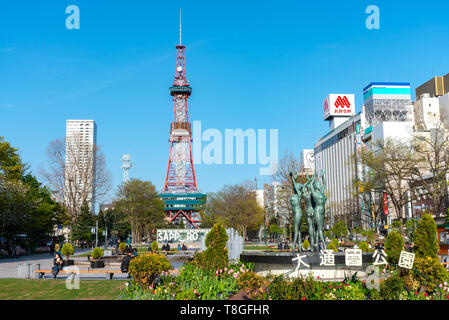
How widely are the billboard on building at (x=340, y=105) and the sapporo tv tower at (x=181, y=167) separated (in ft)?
129

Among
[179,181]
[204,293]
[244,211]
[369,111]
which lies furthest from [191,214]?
[204,293]

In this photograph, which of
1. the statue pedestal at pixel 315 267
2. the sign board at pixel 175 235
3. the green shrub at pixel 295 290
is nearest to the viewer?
the green shrub at pixel 295 290

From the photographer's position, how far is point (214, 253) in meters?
16.1

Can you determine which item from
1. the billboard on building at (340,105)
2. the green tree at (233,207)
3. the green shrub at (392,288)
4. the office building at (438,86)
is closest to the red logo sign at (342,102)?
the billboard on building at (340,105)

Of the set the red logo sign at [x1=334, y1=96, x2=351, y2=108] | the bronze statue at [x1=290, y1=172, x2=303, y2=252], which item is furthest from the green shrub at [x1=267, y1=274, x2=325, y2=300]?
the red logo sign at [x1=334, y1=96, x2=351, y2=108]

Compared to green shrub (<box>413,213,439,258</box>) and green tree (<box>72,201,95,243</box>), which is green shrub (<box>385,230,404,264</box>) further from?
green tree (<box>72,201,95,243</box>)

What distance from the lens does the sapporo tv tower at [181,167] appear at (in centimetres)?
10169

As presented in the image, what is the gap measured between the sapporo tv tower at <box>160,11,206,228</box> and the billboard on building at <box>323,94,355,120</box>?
129 ft

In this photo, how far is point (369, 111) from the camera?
9062cm

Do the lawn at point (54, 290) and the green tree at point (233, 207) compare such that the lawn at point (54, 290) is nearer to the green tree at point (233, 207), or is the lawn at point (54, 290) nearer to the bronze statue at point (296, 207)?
the bronze statue at point (296, 207)

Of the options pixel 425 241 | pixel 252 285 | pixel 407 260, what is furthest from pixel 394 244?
pixel 252 285

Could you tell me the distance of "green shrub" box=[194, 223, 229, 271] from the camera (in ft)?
51.0
